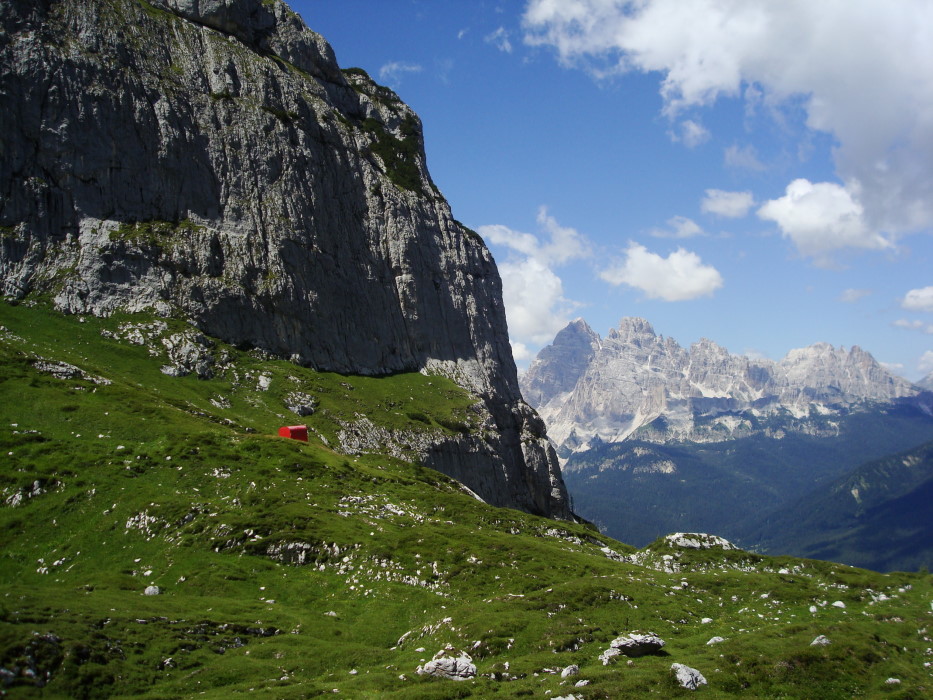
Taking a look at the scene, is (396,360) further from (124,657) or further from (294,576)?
(124,657)

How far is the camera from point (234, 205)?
144 meters

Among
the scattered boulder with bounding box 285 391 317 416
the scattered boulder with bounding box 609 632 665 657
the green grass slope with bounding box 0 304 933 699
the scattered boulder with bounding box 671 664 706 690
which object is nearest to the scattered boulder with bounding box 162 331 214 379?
the green grass slope with bounding box 0 304 933 699

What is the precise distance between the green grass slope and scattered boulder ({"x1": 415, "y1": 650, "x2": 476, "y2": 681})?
32.0 inches

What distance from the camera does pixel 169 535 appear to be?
52.9 meters

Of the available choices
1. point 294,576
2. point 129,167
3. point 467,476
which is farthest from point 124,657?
point 129,167

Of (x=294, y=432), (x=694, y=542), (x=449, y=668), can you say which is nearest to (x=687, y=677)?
(x=449, y=668)

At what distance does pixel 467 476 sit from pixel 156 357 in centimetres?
6546

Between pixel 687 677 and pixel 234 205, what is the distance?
14014 cm

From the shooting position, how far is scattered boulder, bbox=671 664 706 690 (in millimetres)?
27344

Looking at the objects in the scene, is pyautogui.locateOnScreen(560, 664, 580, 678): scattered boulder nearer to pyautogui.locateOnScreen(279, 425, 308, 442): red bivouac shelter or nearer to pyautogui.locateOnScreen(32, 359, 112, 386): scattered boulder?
pyautogui.locateOnScreen(279, 425, 308, 442): red bivouac shelter

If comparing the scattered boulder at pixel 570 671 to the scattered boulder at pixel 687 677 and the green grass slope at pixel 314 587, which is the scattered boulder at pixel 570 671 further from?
the scattered boulder at pixel 687 677

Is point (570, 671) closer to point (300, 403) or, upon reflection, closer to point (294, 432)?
point (294, 432)

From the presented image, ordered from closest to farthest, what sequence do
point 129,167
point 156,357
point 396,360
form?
point 156,357
point 129,167
point 396,360

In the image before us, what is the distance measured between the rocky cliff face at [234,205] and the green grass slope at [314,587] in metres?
32.1
